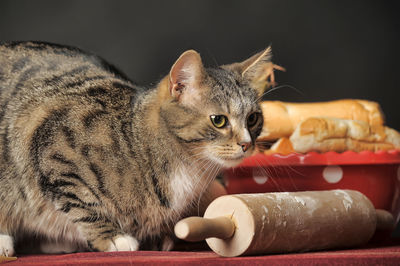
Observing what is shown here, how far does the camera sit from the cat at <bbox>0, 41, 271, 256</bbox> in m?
1.24

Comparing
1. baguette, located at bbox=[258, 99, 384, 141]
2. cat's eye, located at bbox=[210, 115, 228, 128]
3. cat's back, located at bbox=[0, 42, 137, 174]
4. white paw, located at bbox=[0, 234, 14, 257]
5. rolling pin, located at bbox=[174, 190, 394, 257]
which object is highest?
cat's back, located at bbox=[0, 42, 137, 174]

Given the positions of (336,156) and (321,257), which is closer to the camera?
(321,257)

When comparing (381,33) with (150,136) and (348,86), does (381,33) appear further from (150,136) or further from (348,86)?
(150,136)

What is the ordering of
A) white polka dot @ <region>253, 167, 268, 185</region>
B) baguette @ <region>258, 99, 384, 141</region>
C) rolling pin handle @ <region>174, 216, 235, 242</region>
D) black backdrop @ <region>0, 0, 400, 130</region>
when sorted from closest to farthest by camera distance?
rolling pin handle @ <region>174, 216, 235, 242</region>, white polka dot @ <region>253, 167, 268, 185</region>, baguette @ <region>258, 99, 384, 141</region>, black backdrop @ <region>0, 0, 400, 130</region>

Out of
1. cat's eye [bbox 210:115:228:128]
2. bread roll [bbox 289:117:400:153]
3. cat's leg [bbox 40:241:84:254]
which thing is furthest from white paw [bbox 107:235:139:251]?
bread roll [bbox 289:117:400:153]

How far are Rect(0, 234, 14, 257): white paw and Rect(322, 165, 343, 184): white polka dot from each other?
29.2 inches

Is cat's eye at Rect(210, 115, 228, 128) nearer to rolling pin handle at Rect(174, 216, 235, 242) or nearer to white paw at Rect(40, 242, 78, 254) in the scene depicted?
rolling pin handle at Rect(174, 216, 235, 242)

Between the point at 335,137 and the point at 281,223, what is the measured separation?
0.59 m

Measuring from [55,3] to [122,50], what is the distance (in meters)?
0.30

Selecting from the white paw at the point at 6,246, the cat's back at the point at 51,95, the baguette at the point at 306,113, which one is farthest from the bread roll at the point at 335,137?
the white paw at the point at 6,246

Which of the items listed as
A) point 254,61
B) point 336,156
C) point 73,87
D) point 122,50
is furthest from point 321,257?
point 122,50

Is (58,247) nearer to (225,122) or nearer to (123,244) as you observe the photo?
(123,244)

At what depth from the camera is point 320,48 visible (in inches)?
89.6

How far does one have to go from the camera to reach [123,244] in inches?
47.5
